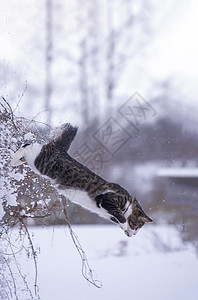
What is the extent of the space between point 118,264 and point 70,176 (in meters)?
0.76

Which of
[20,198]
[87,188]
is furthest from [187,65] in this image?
[20,198]

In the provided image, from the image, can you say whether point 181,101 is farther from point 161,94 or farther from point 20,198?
point 20,198

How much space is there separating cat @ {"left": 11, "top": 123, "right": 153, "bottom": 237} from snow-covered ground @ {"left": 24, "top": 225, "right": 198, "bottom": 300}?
329 millimetres

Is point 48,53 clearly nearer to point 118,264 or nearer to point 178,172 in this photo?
point 178,172

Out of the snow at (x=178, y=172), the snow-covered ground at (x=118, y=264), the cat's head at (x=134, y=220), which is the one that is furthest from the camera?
the snow at (x=178, y=172)

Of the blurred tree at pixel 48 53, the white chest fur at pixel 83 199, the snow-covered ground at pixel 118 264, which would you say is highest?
the blurred tree at pixel 48 53

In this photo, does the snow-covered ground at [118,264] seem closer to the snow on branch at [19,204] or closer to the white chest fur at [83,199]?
the snow on branch at [19,204]

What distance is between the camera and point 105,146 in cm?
195

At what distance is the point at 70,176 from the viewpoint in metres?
1.47

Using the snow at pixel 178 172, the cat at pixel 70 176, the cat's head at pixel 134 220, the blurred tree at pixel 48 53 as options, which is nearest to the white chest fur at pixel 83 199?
the cat at pixel 70 176

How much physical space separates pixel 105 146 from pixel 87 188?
1.60 feet

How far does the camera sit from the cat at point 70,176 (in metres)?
1.45

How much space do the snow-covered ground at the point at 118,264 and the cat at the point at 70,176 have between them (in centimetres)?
33

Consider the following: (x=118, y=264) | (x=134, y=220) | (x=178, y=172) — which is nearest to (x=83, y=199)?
(x=134, y=220)
